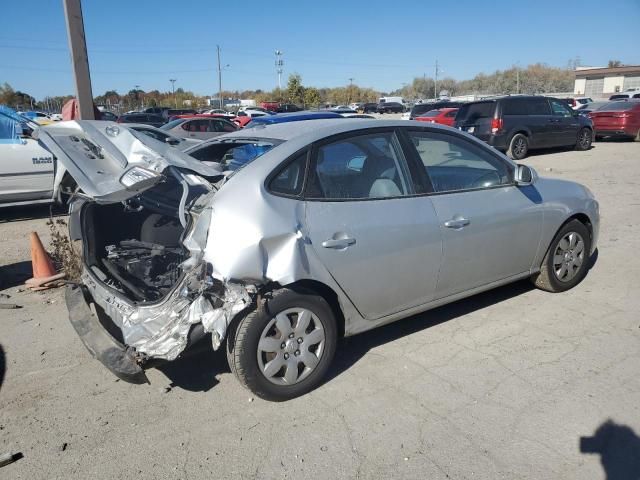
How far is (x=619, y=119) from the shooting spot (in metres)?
18.2

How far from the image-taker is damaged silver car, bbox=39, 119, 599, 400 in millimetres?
2771

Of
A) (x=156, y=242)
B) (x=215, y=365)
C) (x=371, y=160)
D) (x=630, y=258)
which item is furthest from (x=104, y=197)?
(x=630, y=258)

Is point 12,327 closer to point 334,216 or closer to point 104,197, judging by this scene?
point 104,197

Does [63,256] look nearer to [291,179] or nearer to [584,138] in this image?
[291,179]

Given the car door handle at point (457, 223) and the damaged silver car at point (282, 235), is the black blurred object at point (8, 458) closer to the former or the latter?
the damaged silver car at point (282, 235)

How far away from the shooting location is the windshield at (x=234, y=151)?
3.44m

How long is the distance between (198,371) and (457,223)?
2092 mm

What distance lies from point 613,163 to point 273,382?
1376cm

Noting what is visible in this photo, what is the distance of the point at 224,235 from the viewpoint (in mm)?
2758

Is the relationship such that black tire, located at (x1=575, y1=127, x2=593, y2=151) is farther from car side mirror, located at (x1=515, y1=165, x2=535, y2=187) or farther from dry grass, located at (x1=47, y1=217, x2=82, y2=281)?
dry grass, located at (x1=47, y1=217, x2=82, y2=281)

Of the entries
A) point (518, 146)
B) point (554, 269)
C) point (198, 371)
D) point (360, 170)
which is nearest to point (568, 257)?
point (554, 269)

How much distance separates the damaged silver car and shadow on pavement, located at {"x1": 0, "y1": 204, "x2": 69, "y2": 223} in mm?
5522

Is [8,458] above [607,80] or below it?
below

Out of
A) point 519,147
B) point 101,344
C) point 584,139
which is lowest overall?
point 101,344
